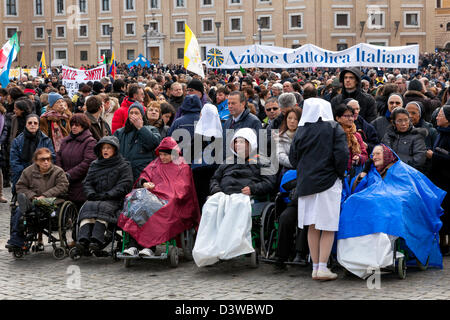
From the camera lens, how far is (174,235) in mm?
8430

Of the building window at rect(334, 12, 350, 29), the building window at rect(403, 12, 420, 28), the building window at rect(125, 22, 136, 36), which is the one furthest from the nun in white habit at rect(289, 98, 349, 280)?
the building window at rect(125, 22, 136, 36)

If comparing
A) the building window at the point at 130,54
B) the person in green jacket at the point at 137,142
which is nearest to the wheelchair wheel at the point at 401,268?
the person in green jacket at the point at 137,142

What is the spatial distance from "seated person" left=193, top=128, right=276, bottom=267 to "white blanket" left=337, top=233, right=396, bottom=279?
3.67 feet

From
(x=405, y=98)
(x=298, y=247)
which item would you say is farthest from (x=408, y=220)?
(x=405, y=98)

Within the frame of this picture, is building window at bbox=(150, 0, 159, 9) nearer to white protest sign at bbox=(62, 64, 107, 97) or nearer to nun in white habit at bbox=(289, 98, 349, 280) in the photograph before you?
white protest sign at bbox=(62, 64, 107, 97)

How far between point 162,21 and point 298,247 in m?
62.9

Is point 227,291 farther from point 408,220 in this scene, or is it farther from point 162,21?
point 162,21

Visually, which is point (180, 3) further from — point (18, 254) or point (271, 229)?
point (271, 229)

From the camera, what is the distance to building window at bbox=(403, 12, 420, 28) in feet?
206

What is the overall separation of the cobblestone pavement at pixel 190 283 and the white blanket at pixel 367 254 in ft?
0.53

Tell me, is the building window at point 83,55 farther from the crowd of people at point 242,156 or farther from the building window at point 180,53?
the crowd of people at point 242,156

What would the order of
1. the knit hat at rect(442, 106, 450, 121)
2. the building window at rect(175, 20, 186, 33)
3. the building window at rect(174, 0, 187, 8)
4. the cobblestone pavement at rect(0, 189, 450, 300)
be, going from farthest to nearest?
the building window at rect(174, 0, 187, 8)
the building window at rect(175, 20, 186, 33)
the knit hat at rect(442, 106, 450, 121)
the cobblestone pavement at rect(0, 189, 450, 300)

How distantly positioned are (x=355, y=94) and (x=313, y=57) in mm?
12441

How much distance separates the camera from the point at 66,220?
9.04 meters
